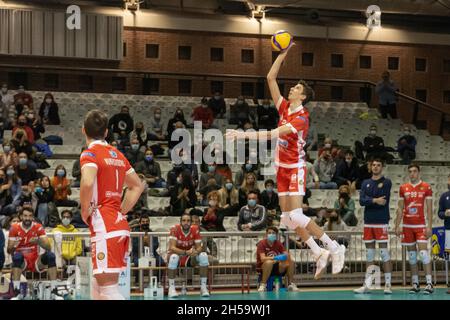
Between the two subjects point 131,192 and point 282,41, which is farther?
point 282,41

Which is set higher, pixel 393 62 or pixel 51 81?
pixel 393 62

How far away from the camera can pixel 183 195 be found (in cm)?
1872

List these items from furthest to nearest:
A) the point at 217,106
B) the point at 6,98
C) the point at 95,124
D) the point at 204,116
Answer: the point at 217,106, the point at 204,116, the point at 6,98, the point at 95,124

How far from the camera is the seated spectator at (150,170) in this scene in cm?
1970

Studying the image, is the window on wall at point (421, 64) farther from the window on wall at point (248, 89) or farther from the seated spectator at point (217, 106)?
the seated spectator at point (217, 106)

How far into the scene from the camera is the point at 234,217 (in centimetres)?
1886

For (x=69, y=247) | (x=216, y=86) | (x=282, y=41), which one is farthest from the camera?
(x=216, y=86)

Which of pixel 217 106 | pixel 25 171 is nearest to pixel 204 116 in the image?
pixel 217 106

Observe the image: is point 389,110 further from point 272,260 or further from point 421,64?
point 272,260

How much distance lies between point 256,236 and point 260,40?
12478mm

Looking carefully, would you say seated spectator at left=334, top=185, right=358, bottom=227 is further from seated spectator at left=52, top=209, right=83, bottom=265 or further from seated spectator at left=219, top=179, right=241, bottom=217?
seated spectator at left=52, top=209, right=83, bottom=265

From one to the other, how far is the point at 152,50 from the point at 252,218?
1115 cm

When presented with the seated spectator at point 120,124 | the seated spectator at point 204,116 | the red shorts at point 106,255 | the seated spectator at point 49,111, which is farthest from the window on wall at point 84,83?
the red shorts at point 106,255

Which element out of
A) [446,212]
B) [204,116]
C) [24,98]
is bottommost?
[446,212]
